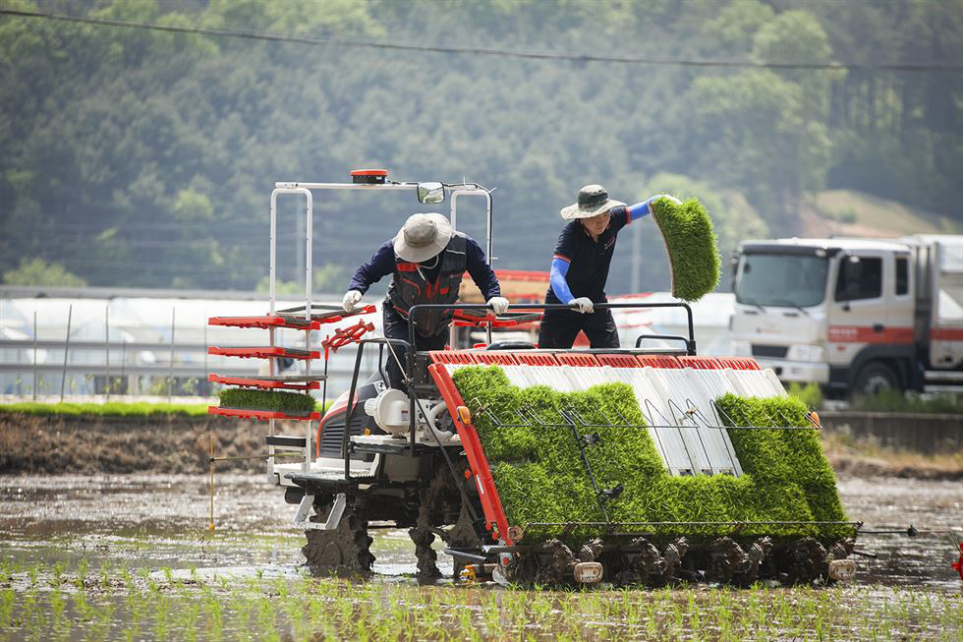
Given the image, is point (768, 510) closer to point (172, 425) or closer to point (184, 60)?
point (172, 425)

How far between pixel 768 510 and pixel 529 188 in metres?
93.4

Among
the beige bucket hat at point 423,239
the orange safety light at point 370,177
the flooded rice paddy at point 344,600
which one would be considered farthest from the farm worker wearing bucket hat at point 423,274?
the flooded rice paddy at point 344,600

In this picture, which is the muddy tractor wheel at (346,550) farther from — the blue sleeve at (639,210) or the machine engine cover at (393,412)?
the blue sleeve at (639,210)

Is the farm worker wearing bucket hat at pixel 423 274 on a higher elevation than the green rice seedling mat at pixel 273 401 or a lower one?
higher

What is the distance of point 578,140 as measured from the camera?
10869cm

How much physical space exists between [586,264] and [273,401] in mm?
2537

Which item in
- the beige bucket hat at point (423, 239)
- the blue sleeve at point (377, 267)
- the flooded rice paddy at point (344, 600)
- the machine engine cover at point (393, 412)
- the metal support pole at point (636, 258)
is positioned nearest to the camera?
the flooded rice paddy at point (344, 600)

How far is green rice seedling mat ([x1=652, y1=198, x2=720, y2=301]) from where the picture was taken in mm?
11773

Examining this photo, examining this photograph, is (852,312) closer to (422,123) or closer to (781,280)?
(781,280)

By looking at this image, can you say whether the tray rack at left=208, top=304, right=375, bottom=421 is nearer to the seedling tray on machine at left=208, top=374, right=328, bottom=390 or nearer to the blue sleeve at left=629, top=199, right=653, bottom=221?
the seedling tray on machine at left=208, top=374, right=328, bottom=390

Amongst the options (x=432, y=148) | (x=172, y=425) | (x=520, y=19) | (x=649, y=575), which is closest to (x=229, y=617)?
(x=649, y=575)

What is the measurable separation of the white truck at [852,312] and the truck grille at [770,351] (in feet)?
0.07

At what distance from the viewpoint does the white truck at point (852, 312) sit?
32.5 m

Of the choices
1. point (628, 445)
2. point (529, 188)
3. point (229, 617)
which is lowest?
point (229, 617)
